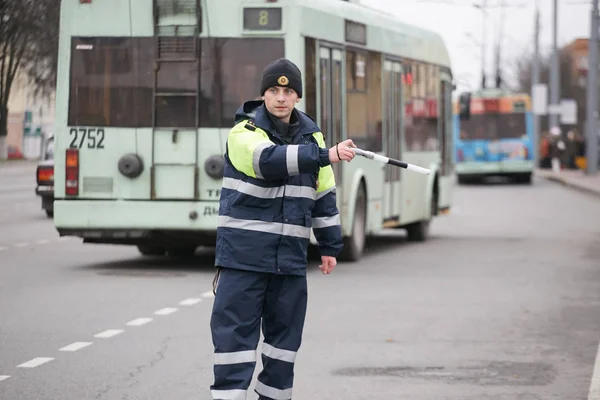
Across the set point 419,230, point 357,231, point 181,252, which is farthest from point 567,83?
point 357,231

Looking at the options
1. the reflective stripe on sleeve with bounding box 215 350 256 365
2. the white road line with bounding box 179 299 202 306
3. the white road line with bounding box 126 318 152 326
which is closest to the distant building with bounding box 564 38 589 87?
the white road line with bounding box 179 299 202 306

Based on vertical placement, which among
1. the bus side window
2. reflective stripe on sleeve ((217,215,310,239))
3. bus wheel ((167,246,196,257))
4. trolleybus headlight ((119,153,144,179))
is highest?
the bus side window

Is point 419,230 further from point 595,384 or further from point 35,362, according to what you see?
point 595,384

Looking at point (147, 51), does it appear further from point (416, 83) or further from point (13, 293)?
point (416, 83)

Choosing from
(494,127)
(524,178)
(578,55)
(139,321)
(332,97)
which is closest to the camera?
(139,321)

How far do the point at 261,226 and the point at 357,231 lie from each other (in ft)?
37.8

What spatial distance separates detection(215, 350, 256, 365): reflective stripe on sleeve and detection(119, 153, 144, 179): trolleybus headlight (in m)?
9.61

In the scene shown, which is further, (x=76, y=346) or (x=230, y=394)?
(x=76, y=346)

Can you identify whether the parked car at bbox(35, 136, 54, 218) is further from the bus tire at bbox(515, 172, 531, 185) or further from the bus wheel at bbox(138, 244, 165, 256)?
the bus tire at bbox(515, 172, 531, 185)

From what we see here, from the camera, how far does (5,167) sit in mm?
60906

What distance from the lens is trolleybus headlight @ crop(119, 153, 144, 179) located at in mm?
16516

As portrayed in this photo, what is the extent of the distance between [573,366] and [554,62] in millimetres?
54495

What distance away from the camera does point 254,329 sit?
23.4ft

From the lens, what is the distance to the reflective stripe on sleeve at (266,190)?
276 inches
